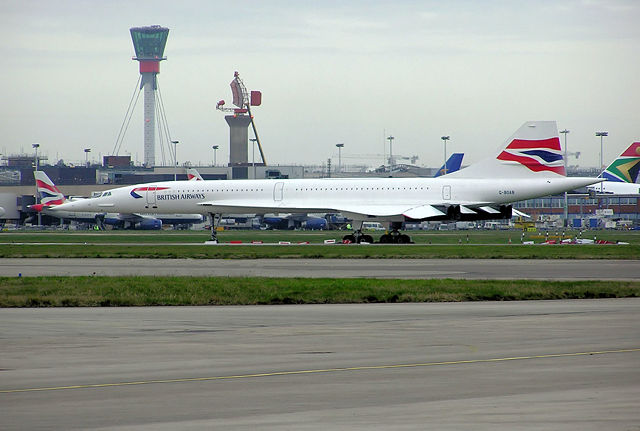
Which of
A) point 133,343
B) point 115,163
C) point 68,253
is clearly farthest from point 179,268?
point 115,163

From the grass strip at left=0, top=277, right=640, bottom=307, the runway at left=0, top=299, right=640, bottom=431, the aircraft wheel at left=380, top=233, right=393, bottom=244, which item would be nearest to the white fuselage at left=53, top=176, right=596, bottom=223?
the aircraft wheel at left=380, top=233, right=393, bottom=244

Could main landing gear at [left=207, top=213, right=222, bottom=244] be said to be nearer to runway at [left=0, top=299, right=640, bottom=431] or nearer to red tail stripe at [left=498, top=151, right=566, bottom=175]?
red tail stripe at [left=498, top=151, right=566, bottom=175]

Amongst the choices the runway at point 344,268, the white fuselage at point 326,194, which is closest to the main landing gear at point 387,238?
the white fuselage at point 326,194

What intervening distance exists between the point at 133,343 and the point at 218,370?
9.52 feet

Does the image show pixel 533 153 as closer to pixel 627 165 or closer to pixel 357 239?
pixel 357 239

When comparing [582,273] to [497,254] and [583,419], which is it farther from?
[583,419]

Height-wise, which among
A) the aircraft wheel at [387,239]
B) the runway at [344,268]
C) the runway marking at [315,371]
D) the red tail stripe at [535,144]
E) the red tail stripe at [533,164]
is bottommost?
the aircraft wheel at [387,239]

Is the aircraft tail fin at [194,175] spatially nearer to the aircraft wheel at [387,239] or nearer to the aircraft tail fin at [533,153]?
the aircraft wheel at [387,239]

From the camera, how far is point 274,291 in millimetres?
22344

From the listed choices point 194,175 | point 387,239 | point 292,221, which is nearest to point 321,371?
point 387,239

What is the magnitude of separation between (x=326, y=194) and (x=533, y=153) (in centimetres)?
1311

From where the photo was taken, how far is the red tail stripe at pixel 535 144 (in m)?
53.9

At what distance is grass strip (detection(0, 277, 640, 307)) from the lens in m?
20.8

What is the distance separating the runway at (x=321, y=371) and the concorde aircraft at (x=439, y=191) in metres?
35.5
